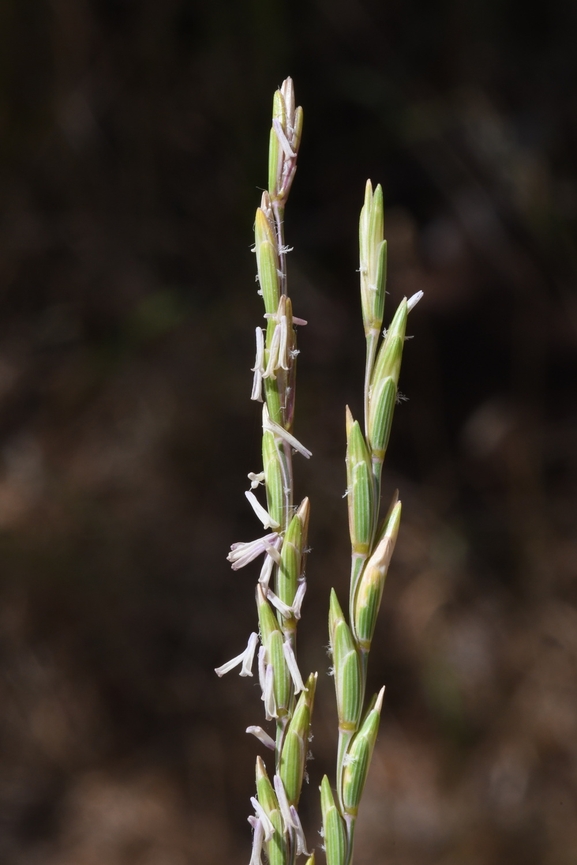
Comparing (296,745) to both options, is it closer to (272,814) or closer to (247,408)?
(272,814)

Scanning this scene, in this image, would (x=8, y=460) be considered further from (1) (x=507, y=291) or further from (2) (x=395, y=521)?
(2) (x=395, y=521)

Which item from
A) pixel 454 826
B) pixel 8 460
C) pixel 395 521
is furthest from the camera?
pixel 8 460

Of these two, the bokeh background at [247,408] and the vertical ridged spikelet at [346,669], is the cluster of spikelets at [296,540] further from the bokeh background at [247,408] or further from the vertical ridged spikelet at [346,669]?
the bokeh background at [247,408]

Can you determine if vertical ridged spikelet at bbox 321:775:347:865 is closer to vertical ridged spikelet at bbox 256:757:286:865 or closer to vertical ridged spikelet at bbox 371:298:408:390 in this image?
vertical ridged spikelet at bbox 256:757:286:865

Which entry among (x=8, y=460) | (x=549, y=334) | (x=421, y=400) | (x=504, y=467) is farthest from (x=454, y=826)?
(x=8, y=460)

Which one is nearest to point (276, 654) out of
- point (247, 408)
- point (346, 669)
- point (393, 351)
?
point (346, 669)

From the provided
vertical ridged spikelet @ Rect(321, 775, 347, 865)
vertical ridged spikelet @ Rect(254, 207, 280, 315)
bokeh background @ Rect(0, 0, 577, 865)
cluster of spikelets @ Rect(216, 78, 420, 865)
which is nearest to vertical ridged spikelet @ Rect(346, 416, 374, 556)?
cluster of spikelets @ Rect(216, 78, 420, 865)
